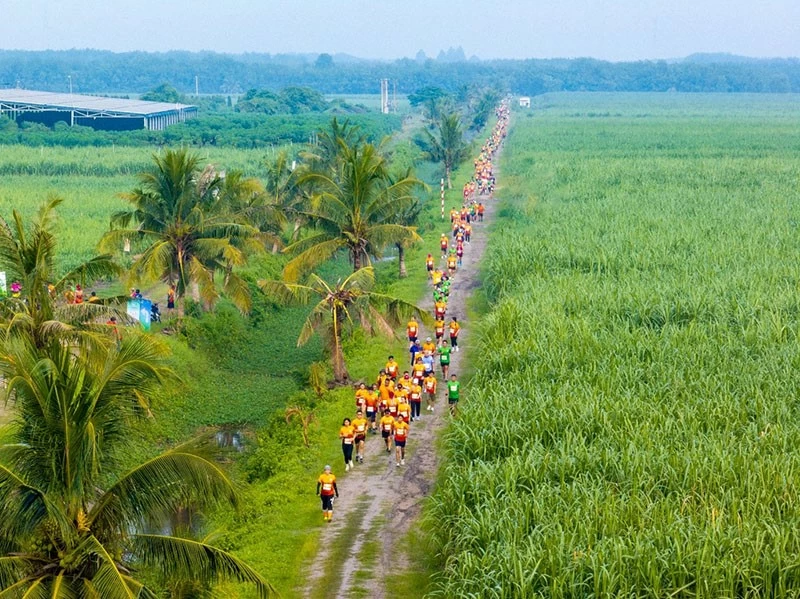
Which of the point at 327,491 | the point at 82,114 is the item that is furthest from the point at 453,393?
the point at 82,114

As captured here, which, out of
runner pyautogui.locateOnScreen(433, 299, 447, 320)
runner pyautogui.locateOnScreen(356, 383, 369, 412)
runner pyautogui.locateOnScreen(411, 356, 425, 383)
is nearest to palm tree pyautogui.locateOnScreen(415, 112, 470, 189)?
runner pyautogui.locateOnScreen(433, 299, 447, 320)

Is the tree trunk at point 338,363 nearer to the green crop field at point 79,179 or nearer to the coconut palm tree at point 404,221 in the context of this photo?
the coconut palm tree at point 404,221

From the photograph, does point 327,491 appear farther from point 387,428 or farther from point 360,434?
point 387,428

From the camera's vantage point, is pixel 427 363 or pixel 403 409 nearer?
pixel 403 409

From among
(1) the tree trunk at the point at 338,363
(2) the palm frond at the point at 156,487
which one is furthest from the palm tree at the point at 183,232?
(2) the palm frond at the point at 156,487

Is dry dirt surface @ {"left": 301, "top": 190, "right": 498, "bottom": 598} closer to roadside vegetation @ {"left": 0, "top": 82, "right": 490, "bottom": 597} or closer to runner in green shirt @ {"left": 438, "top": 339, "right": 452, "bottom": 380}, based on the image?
roadside vegetation @ {"left": 0, "top": 82, "right": 490, "bottom": 597}

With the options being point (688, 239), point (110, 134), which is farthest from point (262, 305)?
point (110, 134)
